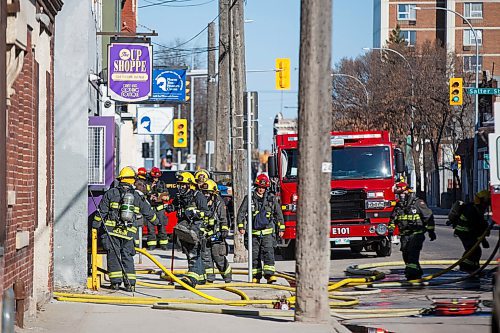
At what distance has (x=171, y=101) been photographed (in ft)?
104

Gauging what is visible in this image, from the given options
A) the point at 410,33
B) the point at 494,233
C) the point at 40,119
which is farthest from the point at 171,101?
the point at 410,33

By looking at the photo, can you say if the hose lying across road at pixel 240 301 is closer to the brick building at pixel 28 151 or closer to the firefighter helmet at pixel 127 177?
the brick building at pixel 28 151

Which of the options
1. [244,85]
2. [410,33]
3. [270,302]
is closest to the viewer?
[270,302]

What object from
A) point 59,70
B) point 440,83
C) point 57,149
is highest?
point 440,83

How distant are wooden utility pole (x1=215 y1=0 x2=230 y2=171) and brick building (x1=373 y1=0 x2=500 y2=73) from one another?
61890 millimetres

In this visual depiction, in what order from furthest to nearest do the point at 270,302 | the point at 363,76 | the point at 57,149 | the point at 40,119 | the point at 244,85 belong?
the point at 363,76, the point at 244,85, the point at 57,149, the point at 270,302, the point at 40,119

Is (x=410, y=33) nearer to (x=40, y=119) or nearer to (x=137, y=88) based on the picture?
(x=137, y=88)

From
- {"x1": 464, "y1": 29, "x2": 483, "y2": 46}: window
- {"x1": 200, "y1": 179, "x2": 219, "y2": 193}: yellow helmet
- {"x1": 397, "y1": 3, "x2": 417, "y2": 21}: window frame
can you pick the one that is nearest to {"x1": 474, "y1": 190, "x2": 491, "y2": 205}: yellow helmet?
{"x1": 200, "y1": 179, "x2": 219, "y2": 193}: yellow helmet

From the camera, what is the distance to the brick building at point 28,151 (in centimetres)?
978

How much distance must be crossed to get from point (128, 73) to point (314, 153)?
9978 millimetres

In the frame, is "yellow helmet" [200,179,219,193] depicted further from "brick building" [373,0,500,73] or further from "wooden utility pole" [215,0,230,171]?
"brick building" [373,0,500,73]

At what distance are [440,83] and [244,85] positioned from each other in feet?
118

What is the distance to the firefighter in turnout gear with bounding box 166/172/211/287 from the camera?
16359mm

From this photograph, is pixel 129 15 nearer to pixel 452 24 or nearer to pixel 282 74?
pixel 282 74
